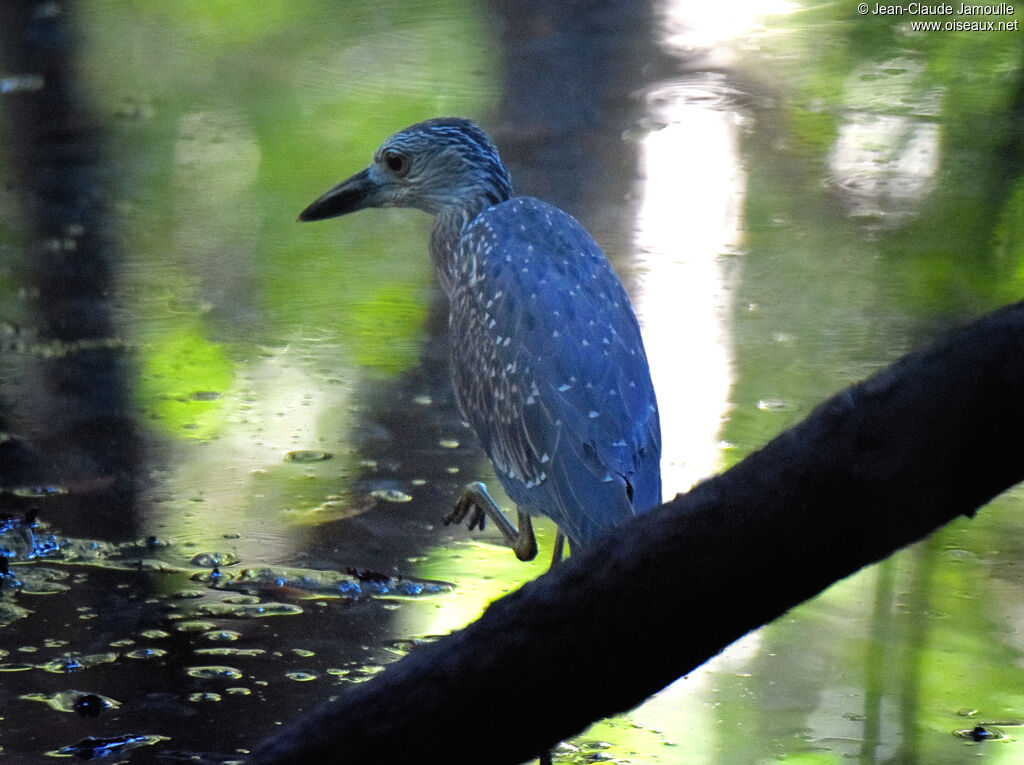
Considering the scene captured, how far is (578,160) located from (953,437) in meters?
4.94

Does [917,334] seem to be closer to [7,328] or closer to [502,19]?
[7,328]

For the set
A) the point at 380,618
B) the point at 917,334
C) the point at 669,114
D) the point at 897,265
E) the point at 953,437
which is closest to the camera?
the point at 953,437

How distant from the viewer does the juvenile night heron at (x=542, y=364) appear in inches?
93.9

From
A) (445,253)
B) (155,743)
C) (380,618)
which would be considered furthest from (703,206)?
(155,743)

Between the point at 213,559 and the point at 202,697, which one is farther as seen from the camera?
the point at 213,559

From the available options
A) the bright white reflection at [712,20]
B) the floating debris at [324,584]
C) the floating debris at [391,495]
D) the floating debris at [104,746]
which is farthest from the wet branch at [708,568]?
the bright white reflection at [712,20]

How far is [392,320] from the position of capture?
4770 millimetres

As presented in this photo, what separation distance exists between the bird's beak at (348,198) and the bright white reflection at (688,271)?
108 cm

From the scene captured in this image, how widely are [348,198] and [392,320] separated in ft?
4.73

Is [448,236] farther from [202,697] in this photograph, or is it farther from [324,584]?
[202,697]

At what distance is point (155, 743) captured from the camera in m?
2.50

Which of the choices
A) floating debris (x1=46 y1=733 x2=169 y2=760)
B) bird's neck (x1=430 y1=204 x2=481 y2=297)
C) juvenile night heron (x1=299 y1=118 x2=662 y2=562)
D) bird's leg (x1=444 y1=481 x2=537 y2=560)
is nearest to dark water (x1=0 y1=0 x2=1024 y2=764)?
floating debris (x1=46 y1=733 x2=169 y2=760)

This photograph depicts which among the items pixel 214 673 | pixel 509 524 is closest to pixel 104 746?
pixel 214 673

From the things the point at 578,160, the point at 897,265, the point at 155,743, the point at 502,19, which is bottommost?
the point at 155,743
